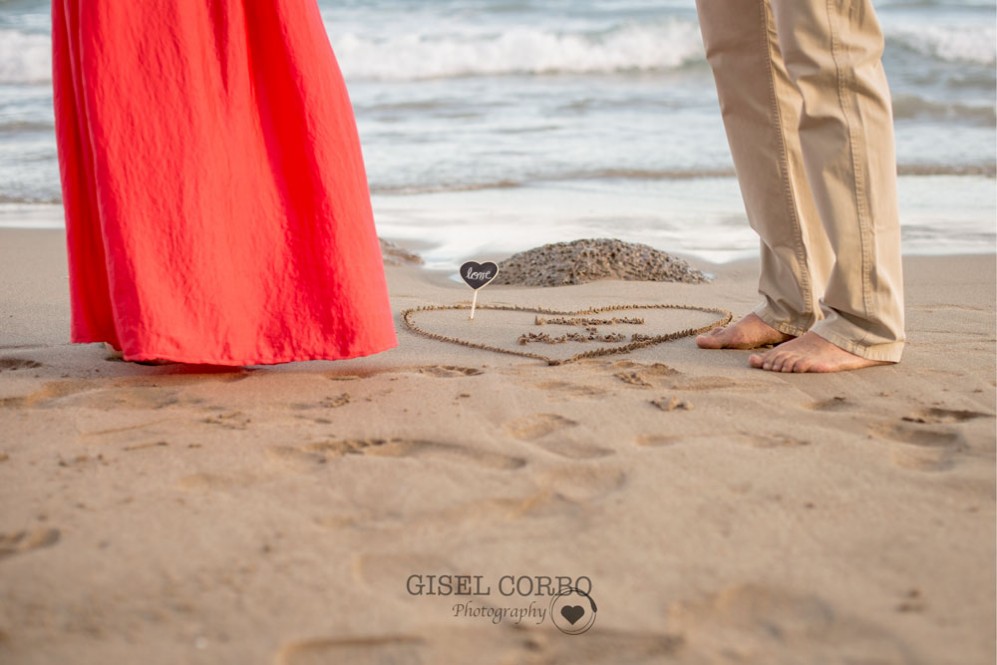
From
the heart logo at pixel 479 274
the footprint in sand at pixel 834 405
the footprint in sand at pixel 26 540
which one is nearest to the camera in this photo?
the footprint in sand at pixel 26 540

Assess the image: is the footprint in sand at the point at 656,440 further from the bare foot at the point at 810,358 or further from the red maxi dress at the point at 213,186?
the red maxi dress at the point at 213,186

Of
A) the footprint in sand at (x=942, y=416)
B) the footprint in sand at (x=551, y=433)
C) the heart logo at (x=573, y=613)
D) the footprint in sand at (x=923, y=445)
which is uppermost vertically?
the footprint in sand at (x=551, y=433)

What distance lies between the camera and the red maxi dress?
221 cm

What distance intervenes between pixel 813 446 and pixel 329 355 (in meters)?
1.05

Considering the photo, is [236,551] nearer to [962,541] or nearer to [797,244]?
[962,541]

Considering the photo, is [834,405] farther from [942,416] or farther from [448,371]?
[448,371]

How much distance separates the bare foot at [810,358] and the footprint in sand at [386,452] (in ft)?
2.73

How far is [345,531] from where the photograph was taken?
1529 mm

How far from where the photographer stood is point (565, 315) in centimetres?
311

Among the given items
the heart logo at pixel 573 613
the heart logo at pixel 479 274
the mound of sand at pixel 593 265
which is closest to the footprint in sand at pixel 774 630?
the heart logo at pixel 573 613

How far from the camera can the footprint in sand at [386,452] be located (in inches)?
70.8

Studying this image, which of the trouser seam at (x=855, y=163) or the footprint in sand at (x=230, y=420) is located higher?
the trouser seam at (x=855, y=163)

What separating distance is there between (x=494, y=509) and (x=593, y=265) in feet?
7.30

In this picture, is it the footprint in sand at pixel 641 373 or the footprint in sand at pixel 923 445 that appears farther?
the footprint in sand at pixel 641 373
